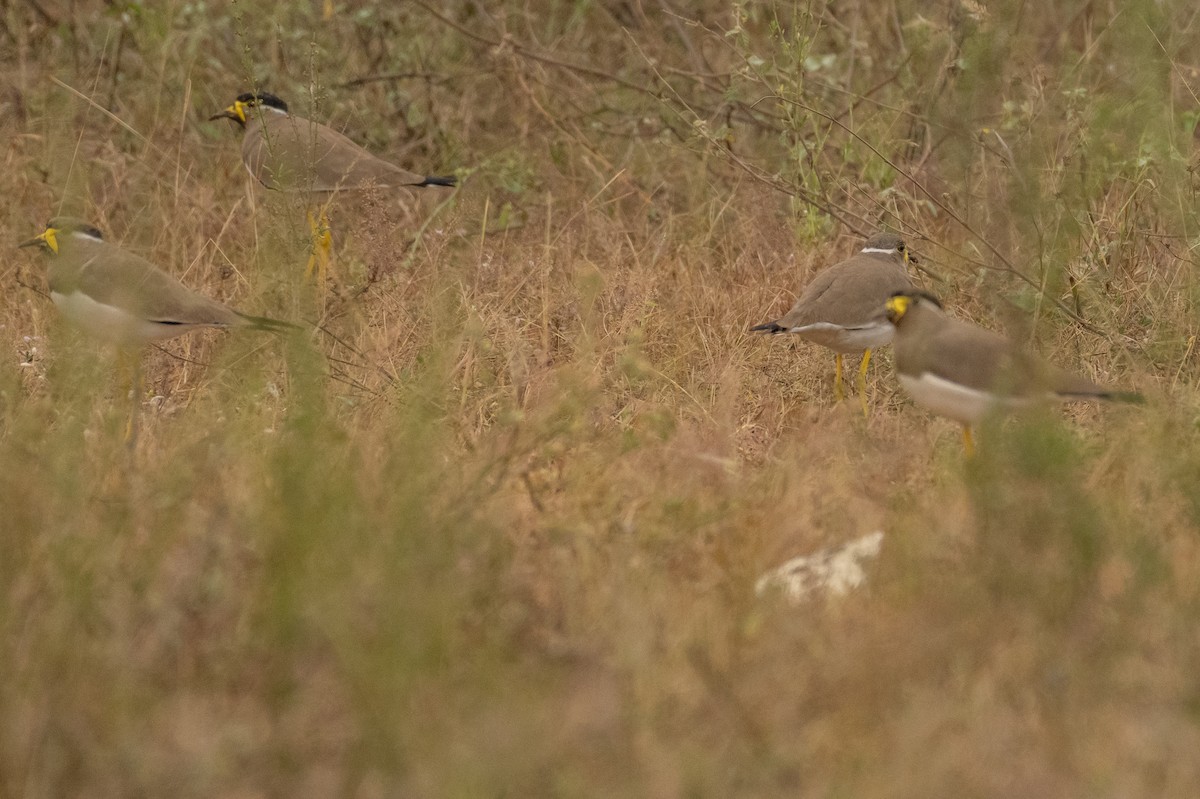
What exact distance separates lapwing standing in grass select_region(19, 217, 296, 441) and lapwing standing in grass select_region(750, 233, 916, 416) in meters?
1.87

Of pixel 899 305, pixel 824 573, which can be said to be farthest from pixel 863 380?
pixel 824 573

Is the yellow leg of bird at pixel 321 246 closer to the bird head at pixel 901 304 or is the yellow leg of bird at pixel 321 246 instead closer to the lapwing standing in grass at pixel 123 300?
the lapwing standing in grass at pixel 123 300

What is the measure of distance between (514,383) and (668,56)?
3937mm

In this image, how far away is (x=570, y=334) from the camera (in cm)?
656

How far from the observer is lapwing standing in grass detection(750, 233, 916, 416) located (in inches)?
233

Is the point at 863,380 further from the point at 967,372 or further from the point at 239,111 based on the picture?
the point at 239,111

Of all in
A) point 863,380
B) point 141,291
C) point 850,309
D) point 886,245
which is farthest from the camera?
point 886,245

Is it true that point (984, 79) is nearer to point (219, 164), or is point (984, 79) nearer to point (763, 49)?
point (763, 49)

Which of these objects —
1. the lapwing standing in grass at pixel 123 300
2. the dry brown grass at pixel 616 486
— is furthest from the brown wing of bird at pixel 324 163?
the lapwing standing in grass at pixel 123 300

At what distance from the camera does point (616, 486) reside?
4.57 metres

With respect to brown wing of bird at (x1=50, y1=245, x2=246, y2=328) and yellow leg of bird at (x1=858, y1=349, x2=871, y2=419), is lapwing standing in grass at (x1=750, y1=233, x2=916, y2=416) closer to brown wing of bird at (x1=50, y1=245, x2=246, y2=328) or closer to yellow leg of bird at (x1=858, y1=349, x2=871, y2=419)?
yellow leg of bird at (x1=858, y1=349, x2=871, y2=419)

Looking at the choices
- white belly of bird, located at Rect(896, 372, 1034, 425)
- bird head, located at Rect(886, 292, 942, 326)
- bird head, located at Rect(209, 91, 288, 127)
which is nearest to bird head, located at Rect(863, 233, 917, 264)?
bird head, located at Rect(886, 292, 942, 326)

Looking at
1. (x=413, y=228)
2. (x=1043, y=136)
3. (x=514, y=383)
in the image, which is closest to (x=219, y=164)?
(x=413, y=228)

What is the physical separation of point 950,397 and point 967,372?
0.09m
